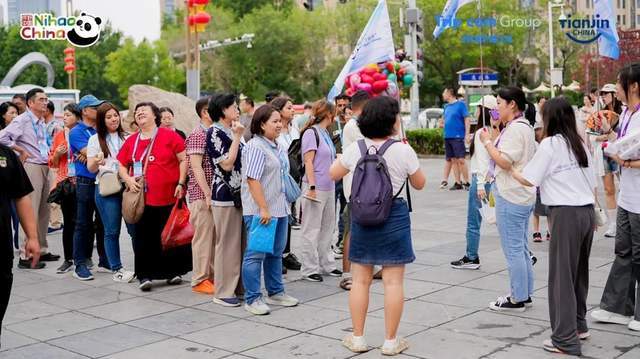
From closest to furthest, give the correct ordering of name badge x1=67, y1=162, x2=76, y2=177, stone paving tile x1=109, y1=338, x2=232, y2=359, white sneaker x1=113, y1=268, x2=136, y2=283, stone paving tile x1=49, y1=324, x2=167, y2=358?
stone paving tile x1=109, y1=338, x2=232, y2=359 → stone paving tile x1=49, y1=324, x2=167, y2=358 → white sneaker x1=113, y1=268, x2=136, y2=283 → name badge x1=67, y1=162, x2=76, y2=177

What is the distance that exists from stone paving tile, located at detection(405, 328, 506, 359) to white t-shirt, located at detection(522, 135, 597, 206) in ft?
3.50

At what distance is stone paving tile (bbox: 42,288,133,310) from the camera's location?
687cm

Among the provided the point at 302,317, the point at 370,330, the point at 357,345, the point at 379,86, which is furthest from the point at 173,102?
the point at 357,345

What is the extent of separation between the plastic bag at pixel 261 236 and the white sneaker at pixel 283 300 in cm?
56

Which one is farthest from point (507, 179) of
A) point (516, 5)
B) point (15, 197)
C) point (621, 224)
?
point (516, 5)

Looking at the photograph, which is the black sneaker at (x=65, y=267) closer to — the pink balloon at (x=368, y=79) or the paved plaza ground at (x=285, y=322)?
the paved plaza ground at (x=285, y=322)

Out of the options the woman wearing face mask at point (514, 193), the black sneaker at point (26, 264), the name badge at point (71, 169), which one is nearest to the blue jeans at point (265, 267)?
the woman wearing face mask at point (514, 193)

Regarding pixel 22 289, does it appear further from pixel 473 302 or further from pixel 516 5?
pixel 516 5

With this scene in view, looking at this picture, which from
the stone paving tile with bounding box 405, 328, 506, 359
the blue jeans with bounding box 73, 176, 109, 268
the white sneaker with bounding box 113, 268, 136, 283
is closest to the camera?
the stone paving tile with bounding box 405, 328, 506, 359

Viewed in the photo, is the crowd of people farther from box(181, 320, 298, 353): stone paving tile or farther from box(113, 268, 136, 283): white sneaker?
box(181, 320, 298, 353): stone paving tile

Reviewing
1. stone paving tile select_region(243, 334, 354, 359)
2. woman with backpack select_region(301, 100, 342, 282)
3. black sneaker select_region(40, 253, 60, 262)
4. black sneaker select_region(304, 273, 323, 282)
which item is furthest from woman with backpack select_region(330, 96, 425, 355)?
black sneaker select_region(40, 253, 60, 262)

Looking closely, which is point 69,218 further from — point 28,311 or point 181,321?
point 181,321

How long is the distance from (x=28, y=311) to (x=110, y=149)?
1886 mm

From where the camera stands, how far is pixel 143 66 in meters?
59.2
